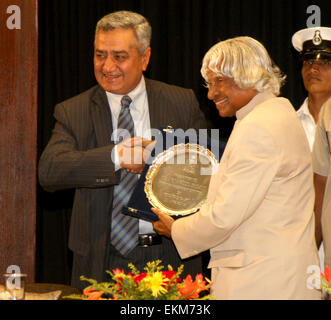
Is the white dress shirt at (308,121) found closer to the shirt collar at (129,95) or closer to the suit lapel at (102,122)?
the shirt collar at (129,95)

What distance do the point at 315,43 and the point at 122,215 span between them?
1578 mm

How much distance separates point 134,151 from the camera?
8.84 feet

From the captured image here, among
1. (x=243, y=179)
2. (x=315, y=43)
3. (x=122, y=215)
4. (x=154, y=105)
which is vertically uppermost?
(x=315, y=43)

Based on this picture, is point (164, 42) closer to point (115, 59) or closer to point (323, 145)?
point (115, 59)

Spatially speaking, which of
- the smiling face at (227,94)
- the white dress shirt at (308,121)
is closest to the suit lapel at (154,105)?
the smiling face at (227,94)

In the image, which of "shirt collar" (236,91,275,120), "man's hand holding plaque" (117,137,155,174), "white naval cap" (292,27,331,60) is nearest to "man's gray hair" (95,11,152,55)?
"man's hand holding plaque" (117,137,155,174)

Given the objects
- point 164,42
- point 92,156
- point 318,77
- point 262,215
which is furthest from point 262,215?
point 164,42

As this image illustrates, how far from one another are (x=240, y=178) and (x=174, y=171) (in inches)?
22.3

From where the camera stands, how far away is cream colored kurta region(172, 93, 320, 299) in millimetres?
2195

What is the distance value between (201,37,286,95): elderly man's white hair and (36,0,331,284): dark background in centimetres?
182

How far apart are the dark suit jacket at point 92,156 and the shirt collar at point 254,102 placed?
524 mm

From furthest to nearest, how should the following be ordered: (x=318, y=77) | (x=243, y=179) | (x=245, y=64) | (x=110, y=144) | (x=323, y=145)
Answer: (x=318, y=77), (x=323, y=145), (x=110, y=144), (x=245, y=64), (x=243, y=179)

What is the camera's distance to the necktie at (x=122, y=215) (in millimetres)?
2766

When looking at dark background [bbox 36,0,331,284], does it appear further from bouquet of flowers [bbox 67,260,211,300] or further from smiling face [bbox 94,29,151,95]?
bouquet of flowers [bbox 67,260,211,300]
